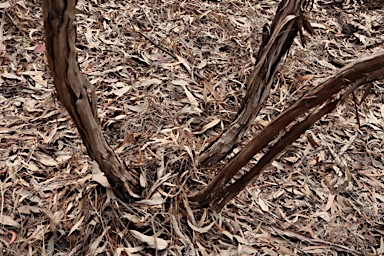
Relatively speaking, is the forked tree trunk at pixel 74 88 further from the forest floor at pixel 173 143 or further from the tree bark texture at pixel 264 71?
the tree bark texture at pixel 264 71

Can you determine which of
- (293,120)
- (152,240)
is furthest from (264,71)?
(152,240)

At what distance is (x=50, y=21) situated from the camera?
24.5 inches

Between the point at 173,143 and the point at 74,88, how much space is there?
1.58ft

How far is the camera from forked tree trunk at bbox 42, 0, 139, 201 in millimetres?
622

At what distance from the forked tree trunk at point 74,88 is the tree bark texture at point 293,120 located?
Result: 19 cm

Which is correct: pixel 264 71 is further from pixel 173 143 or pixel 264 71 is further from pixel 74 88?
pixel 74 88

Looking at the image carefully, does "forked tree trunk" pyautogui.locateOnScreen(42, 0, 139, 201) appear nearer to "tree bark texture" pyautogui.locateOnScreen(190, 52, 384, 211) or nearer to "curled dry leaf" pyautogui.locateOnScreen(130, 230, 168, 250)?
"curled dry leaf" pyautogui.locateOnScreen(130, 230, 168, 250)

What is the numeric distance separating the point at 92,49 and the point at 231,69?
453 millimetres

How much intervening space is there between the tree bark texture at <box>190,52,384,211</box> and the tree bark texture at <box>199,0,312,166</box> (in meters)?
0.13

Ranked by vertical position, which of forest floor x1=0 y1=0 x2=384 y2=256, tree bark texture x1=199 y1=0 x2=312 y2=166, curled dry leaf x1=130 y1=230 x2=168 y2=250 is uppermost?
tree bark texture x1=199 y1=0 x2=312 y2=166

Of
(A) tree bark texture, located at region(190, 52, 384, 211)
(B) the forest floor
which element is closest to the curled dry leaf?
(B) the forest floor

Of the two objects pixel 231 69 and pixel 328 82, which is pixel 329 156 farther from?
pixel 328 82

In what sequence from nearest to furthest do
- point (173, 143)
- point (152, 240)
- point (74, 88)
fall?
point (74, 88)
point (152, 240)
point (173, 143)

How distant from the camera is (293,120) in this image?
0.82 meters
